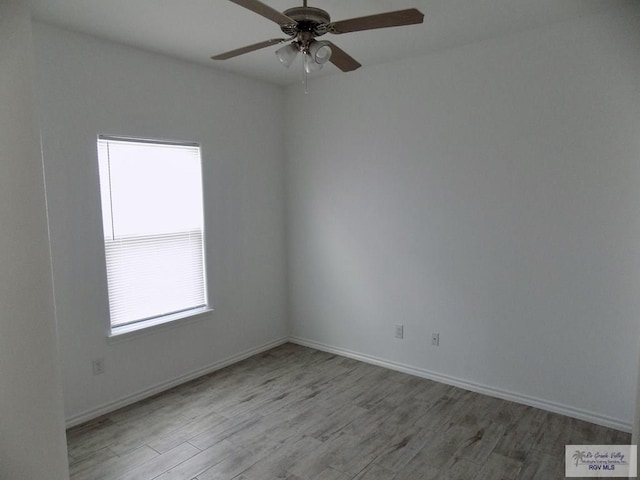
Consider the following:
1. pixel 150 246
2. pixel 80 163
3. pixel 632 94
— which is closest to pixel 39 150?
pixel 80 163

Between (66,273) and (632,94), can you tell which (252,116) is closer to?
(66,273)

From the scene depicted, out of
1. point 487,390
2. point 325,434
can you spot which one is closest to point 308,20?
point 325,434

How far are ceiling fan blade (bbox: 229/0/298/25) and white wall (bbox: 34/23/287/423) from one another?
6.15ft

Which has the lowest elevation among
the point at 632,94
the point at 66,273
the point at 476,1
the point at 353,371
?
the point at 353,371

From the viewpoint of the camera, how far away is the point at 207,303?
396 centimetres

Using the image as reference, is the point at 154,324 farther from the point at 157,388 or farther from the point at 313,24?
the point at 313,24

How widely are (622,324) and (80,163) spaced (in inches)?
157

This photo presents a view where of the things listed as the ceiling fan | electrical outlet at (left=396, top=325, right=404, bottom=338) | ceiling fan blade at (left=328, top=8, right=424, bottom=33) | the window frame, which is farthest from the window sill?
ceiling fan blade at (left=328, top=8, right=424, bottom=33)

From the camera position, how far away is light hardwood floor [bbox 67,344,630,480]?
252cm

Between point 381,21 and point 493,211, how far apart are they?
195 cm

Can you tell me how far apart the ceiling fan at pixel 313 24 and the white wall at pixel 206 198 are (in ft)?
4.77

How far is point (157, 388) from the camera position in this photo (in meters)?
3.55

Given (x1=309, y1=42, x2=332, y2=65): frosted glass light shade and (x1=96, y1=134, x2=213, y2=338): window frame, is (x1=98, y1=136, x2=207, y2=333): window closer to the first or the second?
(x1=96, y1=134, x2=213, y2=338): window frame

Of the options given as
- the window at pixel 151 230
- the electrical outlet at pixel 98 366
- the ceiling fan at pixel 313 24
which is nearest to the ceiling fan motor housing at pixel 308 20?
the ceiling fan at pixel 313 24
